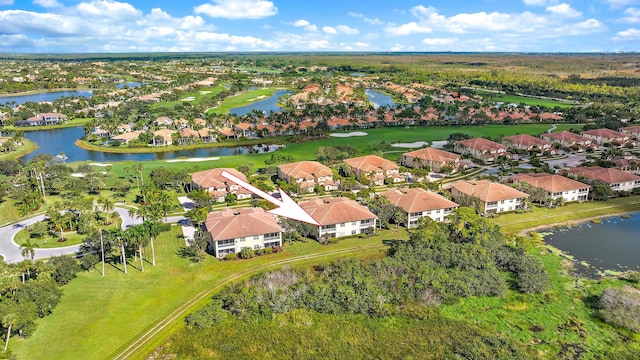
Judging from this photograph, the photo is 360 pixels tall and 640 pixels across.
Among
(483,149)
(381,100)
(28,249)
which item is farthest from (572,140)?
(28,249)

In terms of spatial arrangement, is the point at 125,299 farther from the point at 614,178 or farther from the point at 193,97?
the point at 193,97

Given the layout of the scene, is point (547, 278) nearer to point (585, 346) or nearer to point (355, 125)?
point (585, 346)

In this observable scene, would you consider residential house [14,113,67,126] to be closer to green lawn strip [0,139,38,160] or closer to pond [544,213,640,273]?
green lawn strip [0,139,38,160]

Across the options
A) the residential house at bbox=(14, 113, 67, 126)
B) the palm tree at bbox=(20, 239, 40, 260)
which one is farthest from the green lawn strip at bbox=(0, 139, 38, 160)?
the palm tree at bbox=(20, 239, 40, 260)

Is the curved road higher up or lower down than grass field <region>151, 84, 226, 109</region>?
lower down

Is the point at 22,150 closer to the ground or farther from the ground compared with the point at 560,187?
closer to the ground

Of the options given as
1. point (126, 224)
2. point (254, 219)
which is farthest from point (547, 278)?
point (126, 224)

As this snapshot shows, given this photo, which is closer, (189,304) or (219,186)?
(189,304)
